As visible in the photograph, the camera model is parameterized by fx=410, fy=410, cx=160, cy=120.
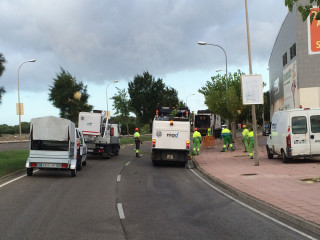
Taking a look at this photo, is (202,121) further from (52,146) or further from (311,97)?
(52,146)

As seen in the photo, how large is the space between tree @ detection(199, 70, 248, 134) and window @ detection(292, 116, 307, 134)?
21.5 metres

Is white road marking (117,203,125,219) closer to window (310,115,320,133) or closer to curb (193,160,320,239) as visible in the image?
curb (193,160,320,239)

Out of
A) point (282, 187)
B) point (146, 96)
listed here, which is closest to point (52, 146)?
point (282, 187)

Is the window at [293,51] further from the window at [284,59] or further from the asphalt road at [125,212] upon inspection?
the asphalt road at [125,212]

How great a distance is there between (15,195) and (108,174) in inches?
242

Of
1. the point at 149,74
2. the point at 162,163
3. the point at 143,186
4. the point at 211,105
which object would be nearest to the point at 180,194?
the point at 143,186

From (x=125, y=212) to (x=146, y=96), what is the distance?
76.5 metres

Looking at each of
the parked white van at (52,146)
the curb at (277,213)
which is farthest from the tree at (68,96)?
the curb at (277,213)

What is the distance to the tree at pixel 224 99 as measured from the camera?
134ft

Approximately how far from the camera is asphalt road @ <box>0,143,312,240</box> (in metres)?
6.96

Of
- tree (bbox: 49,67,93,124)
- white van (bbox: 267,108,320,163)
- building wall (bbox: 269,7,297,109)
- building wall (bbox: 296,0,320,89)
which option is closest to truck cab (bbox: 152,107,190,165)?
white van (bbox: 267,108,320,163)

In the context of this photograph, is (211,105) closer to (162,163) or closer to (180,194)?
(162,163)

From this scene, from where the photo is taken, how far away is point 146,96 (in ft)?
279

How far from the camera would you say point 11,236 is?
668 centimetres
